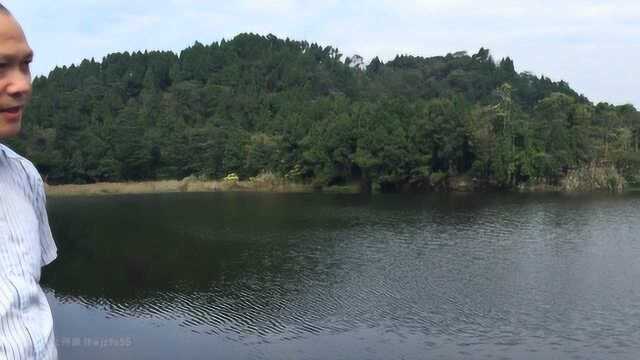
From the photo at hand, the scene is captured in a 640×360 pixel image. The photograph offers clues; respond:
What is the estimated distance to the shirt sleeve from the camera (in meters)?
1.04

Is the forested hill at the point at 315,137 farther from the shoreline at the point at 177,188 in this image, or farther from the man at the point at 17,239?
the man at the point at 17,239

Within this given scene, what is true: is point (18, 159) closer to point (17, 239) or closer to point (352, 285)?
point (17, 239)

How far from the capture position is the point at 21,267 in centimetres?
87

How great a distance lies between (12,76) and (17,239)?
0.22 m

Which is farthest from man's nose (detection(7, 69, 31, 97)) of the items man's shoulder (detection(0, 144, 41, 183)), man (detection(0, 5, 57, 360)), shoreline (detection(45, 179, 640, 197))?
shoreline (detection(45, 179, 640, 197))

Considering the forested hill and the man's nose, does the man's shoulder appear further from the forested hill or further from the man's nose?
the forested hill

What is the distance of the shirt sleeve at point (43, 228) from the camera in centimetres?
104

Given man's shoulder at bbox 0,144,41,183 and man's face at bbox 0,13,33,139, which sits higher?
man's face at bbox 0,13,33,139

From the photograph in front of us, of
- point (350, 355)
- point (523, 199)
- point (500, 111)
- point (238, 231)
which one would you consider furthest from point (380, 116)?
point (350, 355)

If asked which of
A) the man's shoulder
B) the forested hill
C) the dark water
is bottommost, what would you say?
the dark water

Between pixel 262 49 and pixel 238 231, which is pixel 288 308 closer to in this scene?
pixel 238 231

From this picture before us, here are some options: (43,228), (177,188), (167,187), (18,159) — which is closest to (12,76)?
(18,159)

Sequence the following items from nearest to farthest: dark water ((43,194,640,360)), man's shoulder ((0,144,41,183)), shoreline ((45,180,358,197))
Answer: man's shoulder ((0,144,41,183)), dark water ((43,194,640,360)), shoreline ((45,180,358,197))

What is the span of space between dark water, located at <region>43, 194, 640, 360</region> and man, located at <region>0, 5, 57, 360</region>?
12.4 meters
